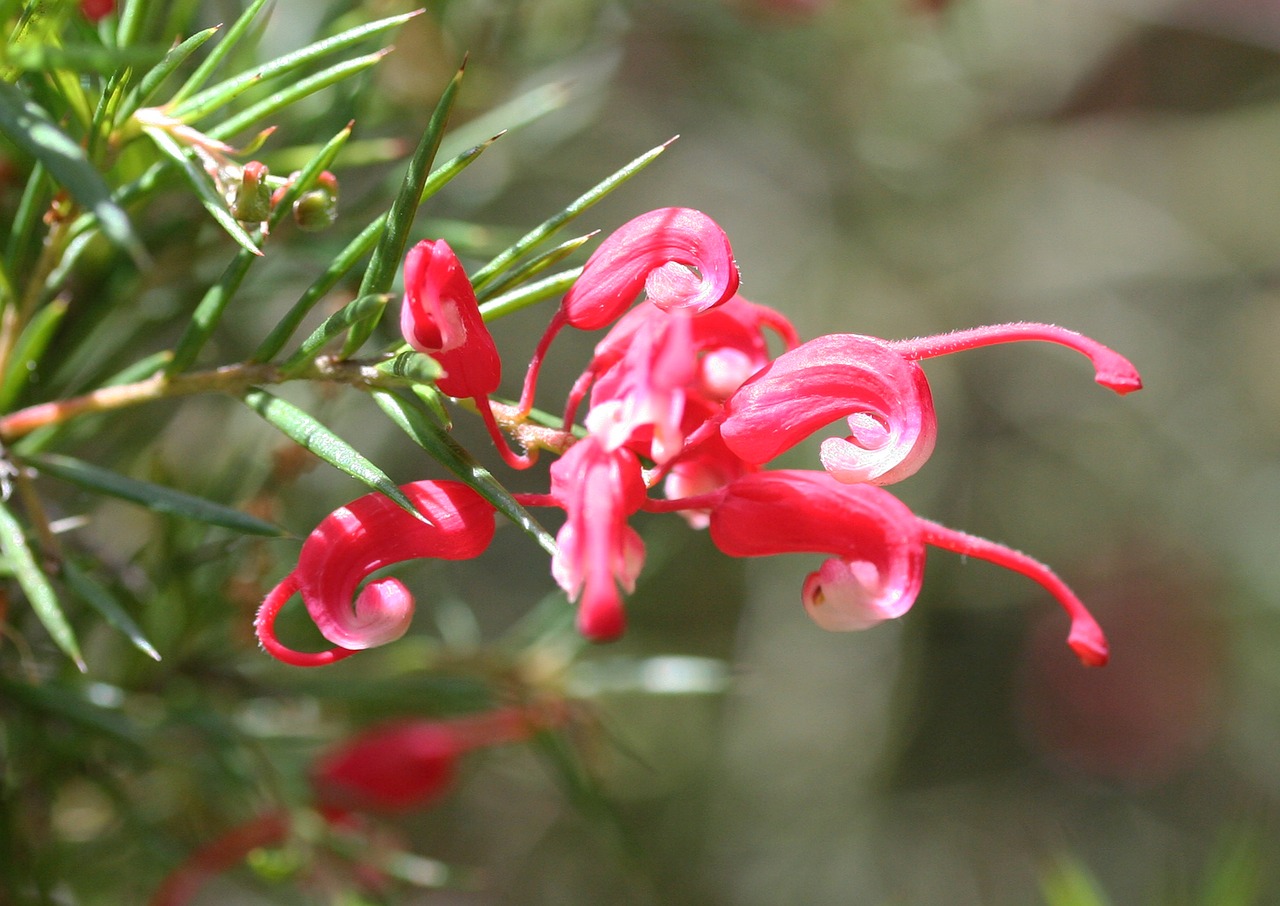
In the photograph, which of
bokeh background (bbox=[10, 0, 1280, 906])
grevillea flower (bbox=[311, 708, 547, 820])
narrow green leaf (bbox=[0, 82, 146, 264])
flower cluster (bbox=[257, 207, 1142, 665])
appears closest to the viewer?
narrow green leaf (bbox=[0, 82, 146, 264])

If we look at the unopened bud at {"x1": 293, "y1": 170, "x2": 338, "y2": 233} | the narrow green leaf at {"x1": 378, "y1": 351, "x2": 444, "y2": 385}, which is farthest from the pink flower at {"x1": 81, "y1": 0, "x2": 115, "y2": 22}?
the narrow green leaf at {"x1": 378, "y1": 351, "x2": 444, "y2": 385}

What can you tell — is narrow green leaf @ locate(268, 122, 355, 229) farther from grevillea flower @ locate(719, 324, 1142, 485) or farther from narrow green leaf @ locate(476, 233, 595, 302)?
grevillea flower @ locate(719, 324, 1142, 485)

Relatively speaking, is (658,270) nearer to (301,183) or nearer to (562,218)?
(562,218)

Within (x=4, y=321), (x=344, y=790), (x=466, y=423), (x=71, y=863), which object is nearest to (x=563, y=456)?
(x=4, y=321)

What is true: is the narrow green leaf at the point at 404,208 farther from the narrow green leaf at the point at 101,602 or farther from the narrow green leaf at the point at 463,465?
the narrow green leaf at the point at 101,602

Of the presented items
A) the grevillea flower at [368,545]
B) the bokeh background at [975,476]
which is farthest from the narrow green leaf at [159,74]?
the bokeh background at [975,476]

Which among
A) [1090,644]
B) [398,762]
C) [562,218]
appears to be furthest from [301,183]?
[398,762]
